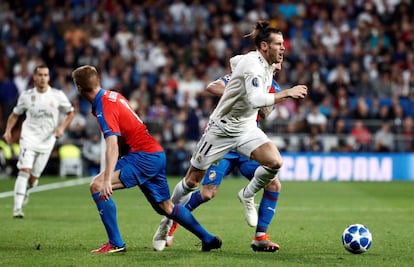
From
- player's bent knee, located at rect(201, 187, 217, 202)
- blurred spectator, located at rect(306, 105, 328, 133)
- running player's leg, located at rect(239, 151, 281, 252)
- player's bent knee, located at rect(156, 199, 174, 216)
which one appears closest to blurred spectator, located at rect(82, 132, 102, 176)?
blurred spectator, located at rect(306, 105, 328, 133)

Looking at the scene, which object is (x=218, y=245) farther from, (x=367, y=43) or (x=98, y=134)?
(x=367, y=43)

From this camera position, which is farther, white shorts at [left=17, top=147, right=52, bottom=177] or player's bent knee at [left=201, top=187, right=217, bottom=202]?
white shorts at [left=17, top=147, right=52, bottom=177]

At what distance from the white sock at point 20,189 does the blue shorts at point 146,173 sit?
4.68 meters

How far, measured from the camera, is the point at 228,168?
10344 millimetres

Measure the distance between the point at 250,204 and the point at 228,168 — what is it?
2.73ft

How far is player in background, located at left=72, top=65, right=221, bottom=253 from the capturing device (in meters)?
8.61

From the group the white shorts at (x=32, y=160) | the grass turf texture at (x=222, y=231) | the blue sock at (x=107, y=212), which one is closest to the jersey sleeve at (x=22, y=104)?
the white shorts at (x=32, y=160)

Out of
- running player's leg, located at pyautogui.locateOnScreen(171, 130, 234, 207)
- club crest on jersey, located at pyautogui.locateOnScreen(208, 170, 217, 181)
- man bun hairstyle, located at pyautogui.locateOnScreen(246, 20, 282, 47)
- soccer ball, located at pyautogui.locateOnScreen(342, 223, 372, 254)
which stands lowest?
soccer ball, located at pyautogui.locateOnScreen(342, 223, 372, 254)

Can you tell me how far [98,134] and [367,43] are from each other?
8.84 metres

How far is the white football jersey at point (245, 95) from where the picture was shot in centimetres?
859

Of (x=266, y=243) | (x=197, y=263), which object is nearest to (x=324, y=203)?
(x=266, y=243)

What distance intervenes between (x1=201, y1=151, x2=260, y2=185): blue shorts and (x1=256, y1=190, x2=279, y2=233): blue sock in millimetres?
567

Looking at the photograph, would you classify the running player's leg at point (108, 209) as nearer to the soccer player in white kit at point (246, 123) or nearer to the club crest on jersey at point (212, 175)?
the soccer player in white kit at point (246, 123)

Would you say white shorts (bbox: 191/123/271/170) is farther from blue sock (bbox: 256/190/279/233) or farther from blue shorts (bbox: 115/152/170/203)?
blue sock (bbox: 256/190/279/233)
